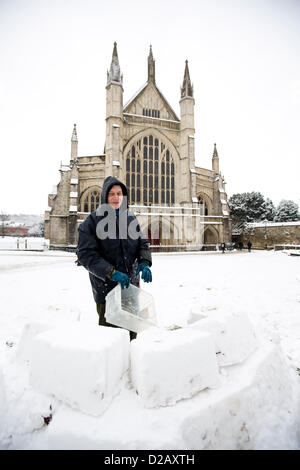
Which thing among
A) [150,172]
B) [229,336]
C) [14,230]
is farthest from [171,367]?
[14,230]

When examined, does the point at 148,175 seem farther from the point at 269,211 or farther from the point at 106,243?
the point at 269,211

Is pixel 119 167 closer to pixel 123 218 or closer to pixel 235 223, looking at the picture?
pixel 123 218

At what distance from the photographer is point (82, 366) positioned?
50.2 inches

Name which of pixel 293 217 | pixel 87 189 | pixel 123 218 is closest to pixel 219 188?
pixel 87 189

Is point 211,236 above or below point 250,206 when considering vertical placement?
below

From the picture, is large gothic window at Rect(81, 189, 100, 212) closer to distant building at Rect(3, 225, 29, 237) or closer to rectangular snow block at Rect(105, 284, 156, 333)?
rectangular snow block at Rect(105, 284, 156, 333)

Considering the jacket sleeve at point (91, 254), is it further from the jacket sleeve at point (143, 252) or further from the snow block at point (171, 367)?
the snow block at point (171, 367)

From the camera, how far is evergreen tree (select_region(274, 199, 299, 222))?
121ft

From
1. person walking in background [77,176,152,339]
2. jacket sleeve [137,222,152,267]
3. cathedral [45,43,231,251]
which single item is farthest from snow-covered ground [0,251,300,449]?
cathedral [45,43,231,251]

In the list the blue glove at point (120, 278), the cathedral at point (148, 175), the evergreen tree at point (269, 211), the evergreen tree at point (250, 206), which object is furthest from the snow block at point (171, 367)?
the evergreen tree at point (269, 211)

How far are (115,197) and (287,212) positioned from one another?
42.3 meters

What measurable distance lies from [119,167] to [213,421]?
21151mm

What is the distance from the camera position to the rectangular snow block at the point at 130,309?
192 centimetres

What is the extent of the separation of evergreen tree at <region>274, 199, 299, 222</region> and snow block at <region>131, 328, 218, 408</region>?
138ft
